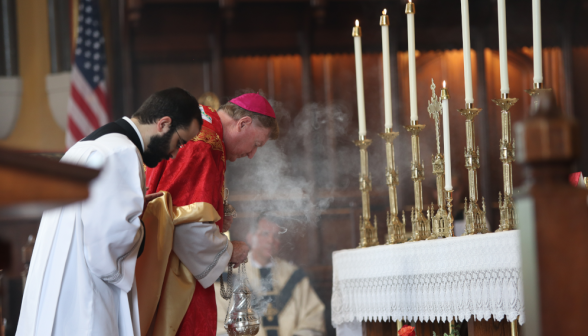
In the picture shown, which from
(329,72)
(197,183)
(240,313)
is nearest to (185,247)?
(197,183)

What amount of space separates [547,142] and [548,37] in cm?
622

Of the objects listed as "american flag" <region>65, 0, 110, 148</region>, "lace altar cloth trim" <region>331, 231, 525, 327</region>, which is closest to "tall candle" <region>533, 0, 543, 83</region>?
"lace altar cloth trim" <region>331, 231, 525, 327</region>

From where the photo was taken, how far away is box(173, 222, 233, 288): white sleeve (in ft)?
9.69


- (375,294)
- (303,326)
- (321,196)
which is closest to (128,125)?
(375,294)

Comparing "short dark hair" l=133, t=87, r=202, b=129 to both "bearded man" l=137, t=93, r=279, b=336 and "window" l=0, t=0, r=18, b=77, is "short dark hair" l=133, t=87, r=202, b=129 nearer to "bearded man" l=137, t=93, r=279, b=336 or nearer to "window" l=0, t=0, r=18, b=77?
"bearded man" l=137, t=93, r=279, b=336

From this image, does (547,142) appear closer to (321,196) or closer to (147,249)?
(147,249)

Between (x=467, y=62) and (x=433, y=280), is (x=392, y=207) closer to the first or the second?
(x=433, y=280)

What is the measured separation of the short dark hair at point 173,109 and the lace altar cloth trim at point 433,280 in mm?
1111

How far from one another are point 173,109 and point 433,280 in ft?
4.40

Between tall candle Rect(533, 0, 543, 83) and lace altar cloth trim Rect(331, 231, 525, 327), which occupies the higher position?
tall candle Rect(533, 0, 543, 83)

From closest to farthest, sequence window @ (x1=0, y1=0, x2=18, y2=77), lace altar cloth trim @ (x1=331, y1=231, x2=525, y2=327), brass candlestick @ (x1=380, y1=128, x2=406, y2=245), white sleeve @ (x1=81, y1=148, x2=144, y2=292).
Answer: lace altar cloth trim @ (x1=331, y1=231, x2=525, y2=327) → white sleeve @ (x1=81, y1=148, x2=144, y2=292) → brass candlestick @ (x1=380, y1=128, x2=406, y2=245) → window @ (x1=0, y1=0, x2=18, y2=77)

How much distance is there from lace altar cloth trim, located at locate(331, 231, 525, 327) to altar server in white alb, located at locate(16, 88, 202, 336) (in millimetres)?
1144

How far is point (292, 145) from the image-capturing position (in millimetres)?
6477

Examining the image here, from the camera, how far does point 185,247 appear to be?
2971mm
